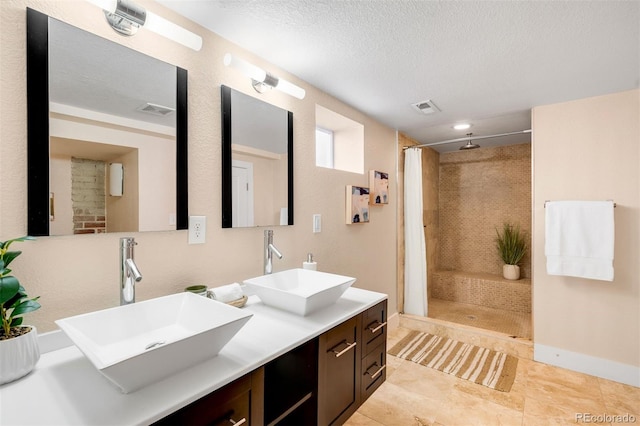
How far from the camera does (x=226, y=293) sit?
53.1 inches

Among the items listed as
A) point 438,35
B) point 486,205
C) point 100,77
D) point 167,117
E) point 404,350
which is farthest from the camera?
point 486,205

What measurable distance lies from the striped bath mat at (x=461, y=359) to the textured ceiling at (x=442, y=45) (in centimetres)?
219

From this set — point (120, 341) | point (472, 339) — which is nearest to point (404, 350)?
point (472, 339)

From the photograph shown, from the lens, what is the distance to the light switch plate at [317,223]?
213 cm

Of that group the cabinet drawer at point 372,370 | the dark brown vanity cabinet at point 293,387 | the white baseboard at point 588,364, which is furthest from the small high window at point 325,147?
the white baseboard at point 588,364

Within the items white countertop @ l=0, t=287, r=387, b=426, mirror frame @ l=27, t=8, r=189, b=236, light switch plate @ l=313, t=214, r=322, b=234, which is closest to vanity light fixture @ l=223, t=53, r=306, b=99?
mirror frame @ l=27, t=8, r=189, b=236

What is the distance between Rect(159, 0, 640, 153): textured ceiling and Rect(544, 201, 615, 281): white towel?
88 cm

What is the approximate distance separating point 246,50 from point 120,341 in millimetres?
1543

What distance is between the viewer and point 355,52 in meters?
1.69

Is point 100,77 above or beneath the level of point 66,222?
above

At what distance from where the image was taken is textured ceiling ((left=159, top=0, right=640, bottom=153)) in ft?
4.39

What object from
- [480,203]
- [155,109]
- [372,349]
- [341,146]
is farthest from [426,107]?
[480,203]

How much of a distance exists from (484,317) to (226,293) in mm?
3210

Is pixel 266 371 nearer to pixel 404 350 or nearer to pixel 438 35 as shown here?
pixel 438 35
